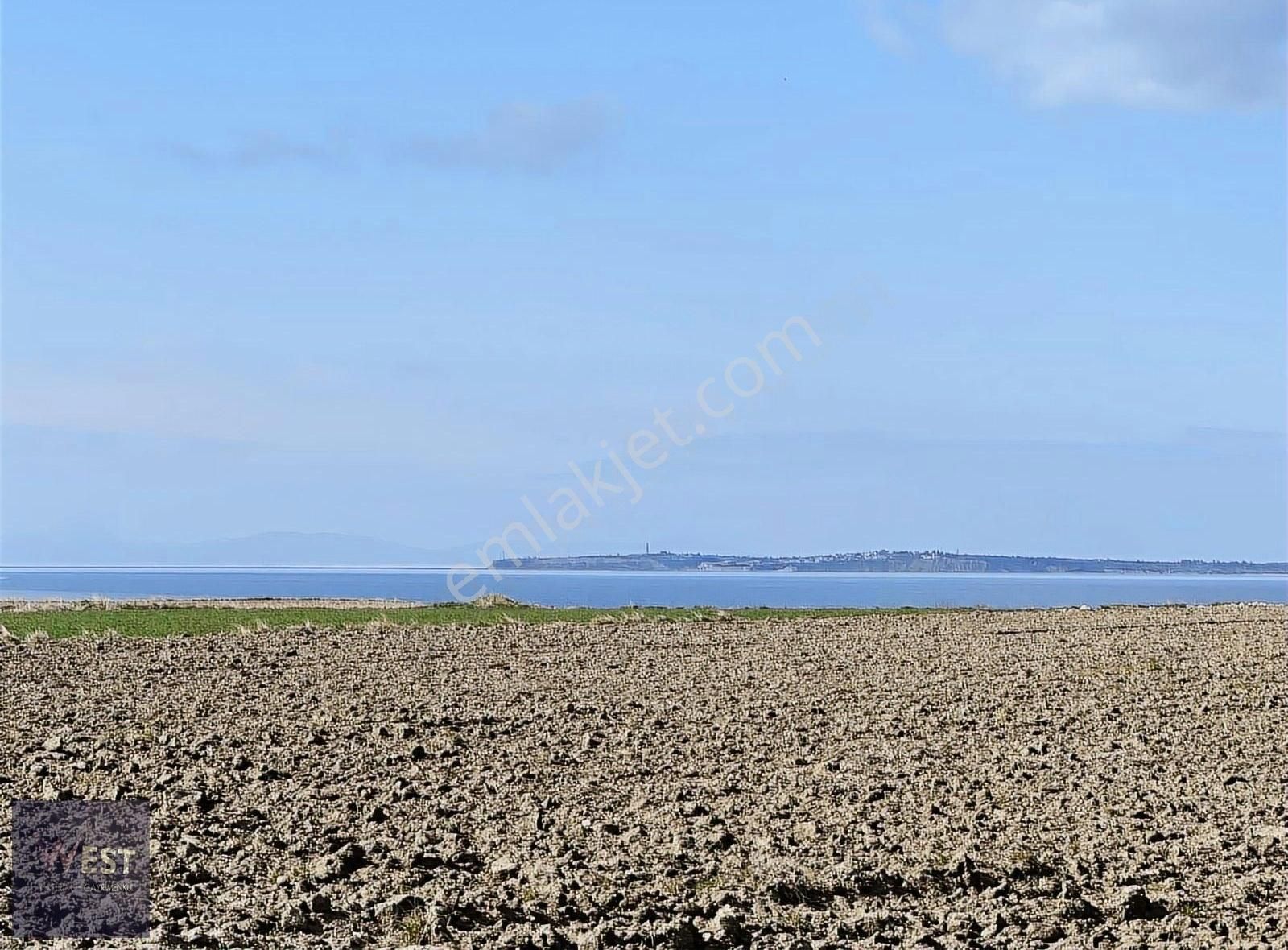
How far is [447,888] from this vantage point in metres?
7.68

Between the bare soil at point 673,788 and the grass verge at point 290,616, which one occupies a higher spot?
the grass verge at point 290,616

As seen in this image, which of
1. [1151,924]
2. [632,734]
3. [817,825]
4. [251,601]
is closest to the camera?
[1151,924]

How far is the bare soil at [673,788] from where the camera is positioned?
24.2ft

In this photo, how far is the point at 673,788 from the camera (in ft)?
33.4

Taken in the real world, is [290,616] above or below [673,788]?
above

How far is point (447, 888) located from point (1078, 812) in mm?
4709

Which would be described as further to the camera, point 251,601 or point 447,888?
point 251,601

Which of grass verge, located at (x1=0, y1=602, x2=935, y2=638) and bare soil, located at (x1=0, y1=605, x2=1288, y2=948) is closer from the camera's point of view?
bare soil, located at (x1=0, y1=605, x2=1288, y2=948)

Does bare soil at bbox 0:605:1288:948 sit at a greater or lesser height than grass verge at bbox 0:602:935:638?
lesser

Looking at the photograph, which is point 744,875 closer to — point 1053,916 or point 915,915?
point 915,915

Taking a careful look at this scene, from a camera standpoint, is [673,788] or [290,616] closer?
[673,788]

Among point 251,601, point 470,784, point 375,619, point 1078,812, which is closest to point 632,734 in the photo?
point 470,784

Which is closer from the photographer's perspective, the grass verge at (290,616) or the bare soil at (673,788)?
the bare soil at (673,788)

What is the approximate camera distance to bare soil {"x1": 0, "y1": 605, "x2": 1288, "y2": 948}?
7.39m
